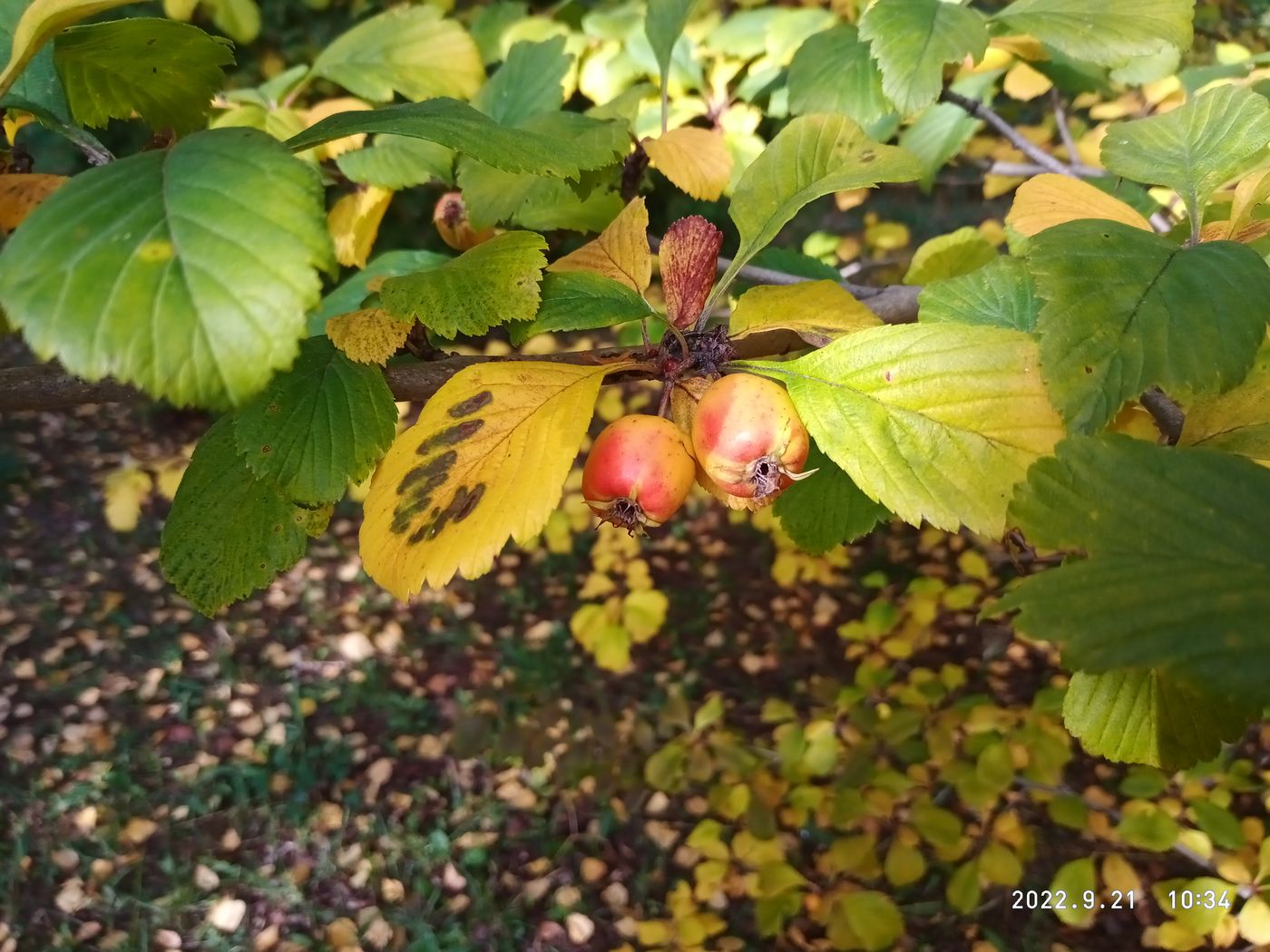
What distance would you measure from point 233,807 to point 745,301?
1.87 m

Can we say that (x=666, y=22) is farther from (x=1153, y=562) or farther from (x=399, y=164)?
(x=1153, y=562)

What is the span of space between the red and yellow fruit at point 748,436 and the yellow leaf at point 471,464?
8cm

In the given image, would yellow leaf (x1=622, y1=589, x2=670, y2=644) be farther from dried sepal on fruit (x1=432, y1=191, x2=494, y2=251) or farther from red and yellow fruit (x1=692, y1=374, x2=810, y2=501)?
red and yellow fruit (x1=692, y1=374, x2=810, y2=501)

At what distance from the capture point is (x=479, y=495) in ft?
1.61

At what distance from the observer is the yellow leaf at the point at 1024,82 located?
1.24 m

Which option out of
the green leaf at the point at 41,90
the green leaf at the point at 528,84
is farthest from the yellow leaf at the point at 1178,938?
the green leaf at the point at 41,90

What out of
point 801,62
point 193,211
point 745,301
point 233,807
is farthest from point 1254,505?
point 233,807

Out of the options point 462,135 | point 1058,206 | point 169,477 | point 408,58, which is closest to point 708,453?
point 462,135

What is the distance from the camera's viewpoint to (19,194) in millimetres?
646

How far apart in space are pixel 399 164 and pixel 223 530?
526 millimetres

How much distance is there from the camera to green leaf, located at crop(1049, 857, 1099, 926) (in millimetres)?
1453

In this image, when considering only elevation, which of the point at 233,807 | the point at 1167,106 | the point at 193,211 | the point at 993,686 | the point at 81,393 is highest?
the point at 193,211

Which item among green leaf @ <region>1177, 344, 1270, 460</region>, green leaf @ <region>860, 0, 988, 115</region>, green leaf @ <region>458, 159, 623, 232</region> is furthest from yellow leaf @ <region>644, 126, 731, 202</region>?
green leaf @ <region>1177, 344, 1270, 460</region>

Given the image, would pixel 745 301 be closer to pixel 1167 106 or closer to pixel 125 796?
pixel 1167 106
